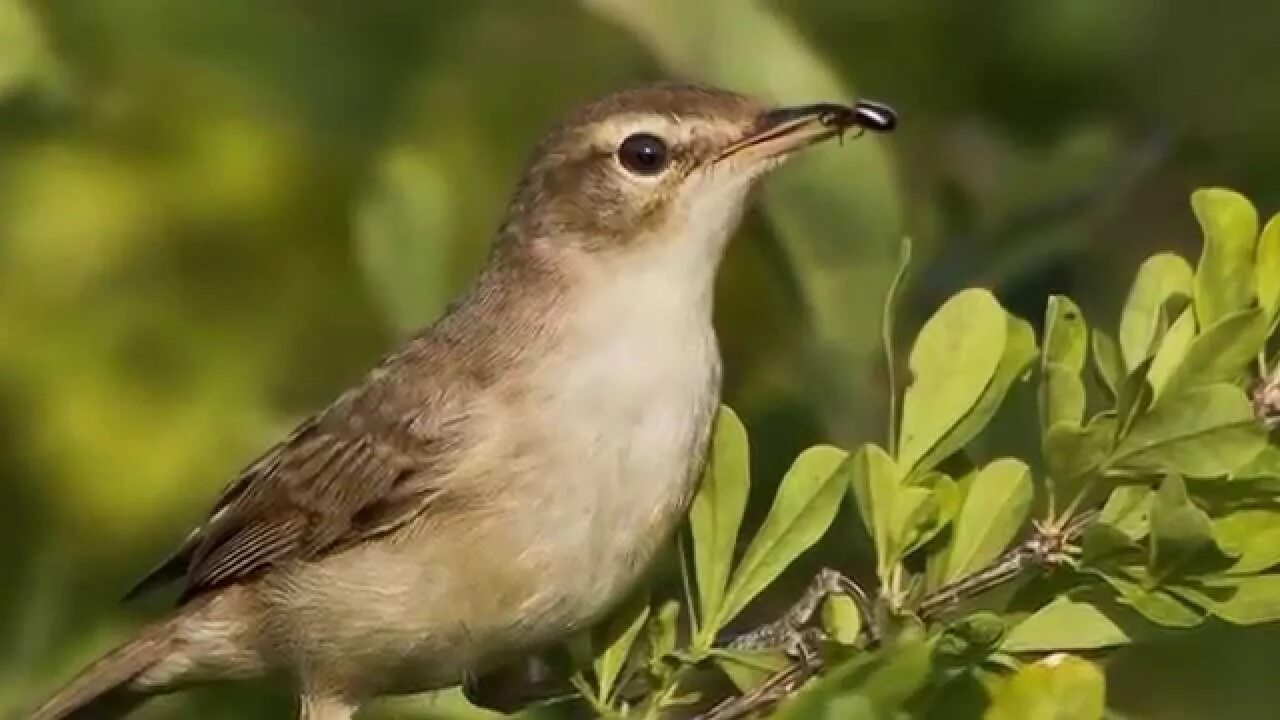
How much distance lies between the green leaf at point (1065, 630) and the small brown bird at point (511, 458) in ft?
2.43

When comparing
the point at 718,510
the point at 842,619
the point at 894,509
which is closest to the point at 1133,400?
the point at 894,509

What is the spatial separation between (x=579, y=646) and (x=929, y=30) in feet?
4.21

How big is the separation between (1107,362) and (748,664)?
487 millimetres

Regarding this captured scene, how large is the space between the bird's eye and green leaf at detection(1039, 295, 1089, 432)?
1003 millimetres

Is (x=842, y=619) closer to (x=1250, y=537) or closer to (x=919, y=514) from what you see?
(x=919, y=514)

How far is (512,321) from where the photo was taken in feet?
12.8

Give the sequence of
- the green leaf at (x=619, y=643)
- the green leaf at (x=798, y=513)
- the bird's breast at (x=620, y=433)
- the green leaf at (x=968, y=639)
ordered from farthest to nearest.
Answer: the bird's breast at (x=620, y=433)
the green leaf at (x=619, y=643)
the green leaf at (x=798, y=513)
the green leaf at (x=968, y=639)

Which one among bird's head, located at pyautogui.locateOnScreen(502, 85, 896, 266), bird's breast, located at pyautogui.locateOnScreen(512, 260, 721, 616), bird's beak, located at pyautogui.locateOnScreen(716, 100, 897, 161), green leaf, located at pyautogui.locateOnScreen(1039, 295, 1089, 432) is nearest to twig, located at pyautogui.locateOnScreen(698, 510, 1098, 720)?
green leaf, located at pyautogui.locateOnScreen(1039, 295, 1089, 432)

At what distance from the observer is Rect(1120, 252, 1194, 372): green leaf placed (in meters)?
3.04

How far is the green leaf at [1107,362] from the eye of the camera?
9.96 feet

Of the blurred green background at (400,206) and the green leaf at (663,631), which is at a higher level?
the blurred green background at (400,206)

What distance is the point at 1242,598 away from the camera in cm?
291

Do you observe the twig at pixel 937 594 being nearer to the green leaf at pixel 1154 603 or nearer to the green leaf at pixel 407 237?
the green leaf at pixel 1154 603

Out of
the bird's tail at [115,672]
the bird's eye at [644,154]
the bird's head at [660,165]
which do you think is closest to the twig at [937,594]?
the bird's head at [660,165]
